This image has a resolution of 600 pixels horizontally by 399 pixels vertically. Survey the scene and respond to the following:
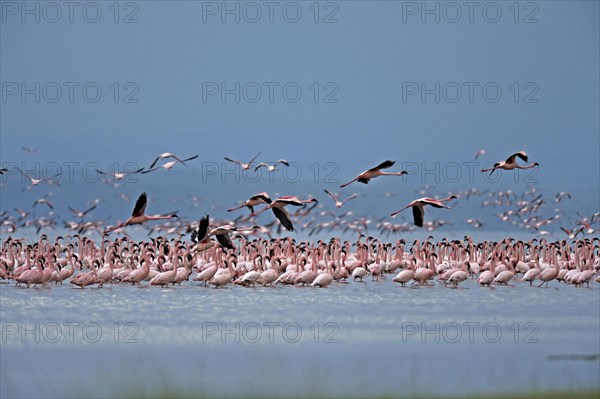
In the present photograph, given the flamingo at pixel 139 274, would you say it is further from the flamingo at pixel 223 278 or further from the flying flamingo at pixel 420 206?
the flying flamingo at pixel 420 206

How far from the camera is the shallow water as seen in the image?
35.2 ft

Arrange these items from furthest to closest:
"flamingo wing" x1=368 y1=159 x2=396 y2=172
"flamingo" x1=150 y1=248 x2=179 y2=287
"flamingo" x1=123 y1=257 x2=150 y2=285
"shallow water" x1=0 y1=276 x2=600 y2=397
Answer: "flamingo" x1=123 y1=257 x2=150 y2=285
"flamingo" x1=150 y1=248 x2=179 y2=287
"flamingo wing" x1=368 y1=159 x2=396 y2=172
"shallow water" x1=0 y1=276 x2=600 y2=397

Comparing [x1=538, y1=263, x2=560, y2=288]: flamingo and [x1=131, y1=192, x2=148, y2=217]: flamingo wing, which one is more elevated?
[x1=131, y1=192, x2=148, y2=217]: flamingo wing

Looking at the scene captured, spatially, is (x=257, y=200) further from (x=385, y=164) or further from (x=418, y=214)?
(x=418, y=214)

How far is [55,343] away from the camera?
44.6ft

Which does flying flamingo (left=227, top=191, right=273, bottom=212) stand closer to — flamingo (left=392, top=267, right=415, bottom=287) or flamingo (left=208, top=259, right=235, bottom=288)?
flamingo (left=208, top=259, right=235, bottom=288)

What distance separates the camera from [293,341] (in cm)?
1384

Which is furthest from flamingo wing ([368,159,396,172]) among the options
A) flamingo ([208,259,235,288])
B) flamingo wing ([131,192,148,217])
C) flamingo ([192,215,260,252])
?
flamingo ([208,259,235,288])

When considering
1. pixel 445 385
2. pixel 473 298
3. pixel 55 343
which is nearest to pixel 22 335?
pixel 55 343

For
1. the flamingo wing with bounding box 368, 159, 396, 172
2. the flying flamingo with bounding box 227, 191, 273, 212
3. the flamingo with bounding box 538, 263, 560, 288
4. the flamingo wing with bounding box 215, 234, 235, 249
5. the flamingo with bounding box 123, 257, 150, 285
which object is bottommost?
the flamingo with bounding box 538, 263, 560, 288

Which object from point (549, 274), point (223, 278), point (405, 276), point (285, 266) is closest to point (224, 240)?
point (223, 278)

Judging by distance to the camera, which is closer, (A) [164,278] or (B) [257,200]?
(B) [257,200]

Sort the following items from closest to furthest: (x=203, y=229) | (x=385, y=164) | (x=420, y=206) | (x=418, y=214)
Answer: (x=203, y=229) → (x=385, y=164) → (x=418, y=214) → (x=420, y=206)

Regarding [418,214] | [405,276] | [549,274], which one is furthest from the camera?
[549,274]
